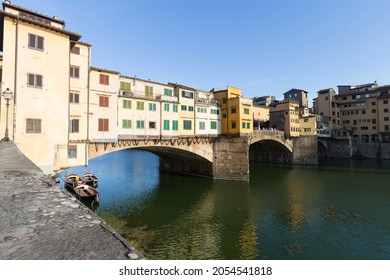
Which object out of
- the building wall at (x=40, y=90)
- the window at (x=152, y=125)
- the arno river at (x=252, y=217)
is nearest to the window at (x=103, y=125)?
the building wall at (x=40, y=90)

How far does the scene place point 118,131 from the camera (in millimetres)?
31766

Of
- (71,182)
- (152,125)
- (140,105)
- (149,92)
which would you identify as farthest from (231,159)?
(71,182)

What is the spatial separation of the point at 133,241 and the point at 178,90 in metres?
27.6

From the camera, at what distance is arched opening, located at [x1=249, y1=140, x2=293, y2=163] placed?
68.2 m

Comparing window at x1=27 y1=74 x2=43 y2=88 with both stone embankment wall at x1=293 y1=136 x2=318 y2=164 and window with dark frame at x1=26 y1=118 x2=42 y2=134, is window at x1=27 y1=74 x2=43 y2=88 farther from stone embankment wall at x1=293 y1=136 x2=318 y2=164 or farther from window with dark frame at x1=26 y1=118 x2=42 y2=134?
stone embankment wall at x1=293 y1=136 x2=318 y2=164

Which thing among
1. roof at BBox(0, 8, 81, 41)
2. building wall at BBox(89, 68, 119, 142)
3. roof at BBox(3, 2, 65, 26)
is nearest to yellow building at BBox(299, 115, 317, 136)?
building wall at BBox(89, 68, 119, 142)

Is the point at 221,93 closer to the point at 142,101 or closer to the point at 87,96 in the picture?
the point at 142,101

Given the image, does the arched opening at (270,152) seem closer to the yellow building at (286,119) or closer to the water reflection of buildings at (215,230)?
the yellow building at (286,119)

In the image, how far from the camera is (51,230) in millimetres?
4074

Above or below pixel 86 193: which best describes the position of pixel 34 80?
above

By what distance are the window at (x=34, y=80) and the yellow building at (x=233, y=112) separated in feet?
110

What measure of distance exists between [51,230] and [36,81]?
2100 cm

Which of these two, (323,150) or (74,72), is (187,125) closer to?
(74,72)

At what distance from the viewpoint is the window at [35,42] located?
20.3 metres
